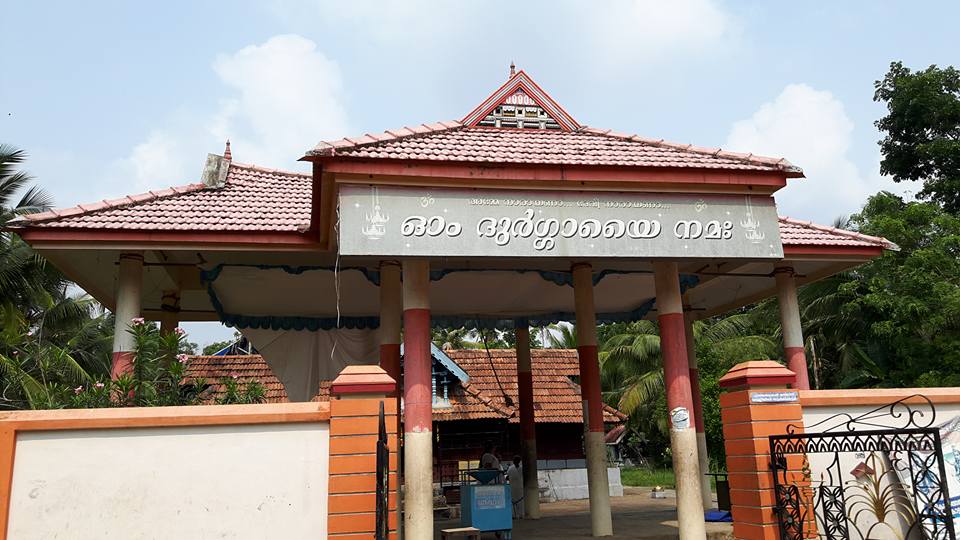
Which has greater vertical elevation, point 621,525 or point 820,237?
point 820,237

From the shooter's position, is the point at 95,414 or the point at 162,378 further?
the point at 162,378

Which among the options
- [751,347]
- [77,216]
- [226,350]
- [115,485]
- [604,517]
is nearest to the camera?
[115,485]

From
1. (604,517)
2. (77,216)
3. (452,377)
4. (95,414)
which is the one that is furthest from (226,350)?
(95,414)

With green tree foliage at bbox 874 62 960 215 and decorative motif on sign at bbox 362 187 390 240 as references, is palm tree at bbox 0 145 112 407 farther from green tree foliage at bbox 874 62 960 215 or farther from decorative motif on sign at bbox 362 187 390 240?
green tree foliage at bbox 874 62 960 215

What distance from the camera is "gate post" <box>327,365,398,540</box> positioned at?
586cm

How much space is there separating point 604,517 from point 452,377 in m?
9.46

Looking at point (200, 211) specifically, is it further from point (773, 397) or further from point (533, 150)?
point (773, 397)

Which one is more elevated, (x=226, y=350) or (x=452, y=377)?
(x=226, y=350)

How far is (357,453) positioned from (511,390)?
15.1m

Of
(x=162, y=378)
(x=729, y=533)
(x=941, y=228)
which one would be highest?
(x=941, y=228)

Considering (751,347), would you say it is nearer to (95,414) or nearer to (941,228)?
(941,228)

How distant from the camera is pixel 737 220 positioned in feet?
28.2

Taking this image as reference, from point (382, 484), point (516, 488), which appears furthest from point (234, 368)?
point (382, 484)

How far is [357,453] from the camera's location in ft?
19.5
